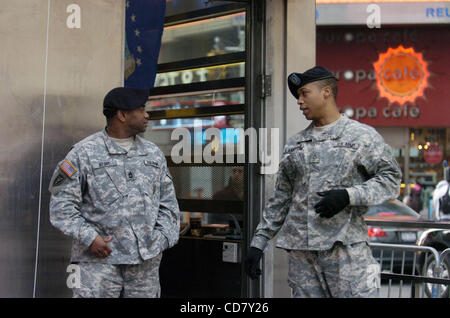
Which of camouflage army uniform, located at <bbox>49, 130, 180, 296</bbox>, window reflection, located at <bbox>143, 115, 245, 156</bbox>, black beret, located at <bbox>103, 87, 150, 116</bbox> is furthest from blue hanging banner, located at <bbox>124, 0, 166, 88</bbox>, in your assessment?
camouflage army uniform, located at <bbox>49, 130, 180, 296</bbox>

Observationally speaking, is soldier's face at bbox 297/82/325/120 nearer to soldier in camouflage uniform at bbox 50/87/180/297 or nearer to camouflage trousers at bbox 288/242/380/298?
camouflage trousers at bbox 288/242/380/298

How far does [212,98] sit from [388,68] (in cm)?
1329

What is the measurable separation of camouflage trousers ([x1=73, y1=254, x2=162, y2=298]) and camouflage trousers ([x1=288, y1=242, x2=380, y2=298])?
0.82 meters

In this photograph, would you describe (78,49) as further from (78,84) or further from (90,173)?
(90,173)

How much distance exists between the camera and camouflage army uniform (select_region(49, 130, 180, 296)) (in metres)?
3.33

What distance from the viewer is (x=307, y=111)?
11.9 feet

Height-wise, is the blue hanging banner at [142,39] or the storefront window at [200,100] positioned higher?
the blue hanging banner at [142,39]

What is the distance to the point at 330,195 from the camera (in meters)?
3.25

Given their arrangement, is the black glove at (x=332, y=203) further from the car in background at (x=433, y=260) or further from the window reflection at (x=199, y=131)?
the car in background at (x=433, y=260)

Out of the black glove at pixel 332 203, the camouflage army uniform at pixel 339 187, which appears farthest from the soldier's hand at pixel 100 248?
the black glove at pixel 332 203

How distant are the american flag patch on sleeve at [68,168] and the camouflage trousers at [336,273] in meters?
1.35

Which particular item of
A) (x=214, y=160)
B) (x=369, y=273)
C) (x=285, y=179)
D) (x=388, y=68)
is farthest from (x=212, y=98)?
(x=388, y=68)

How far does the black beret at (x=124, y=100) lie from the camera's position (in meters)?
3.52

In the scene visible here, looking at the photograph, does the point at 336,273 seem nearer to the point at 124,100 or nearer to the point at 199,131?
the point at 124,100
